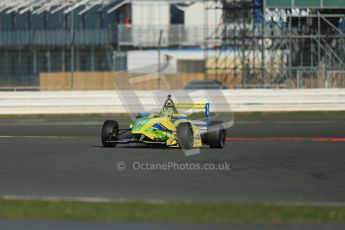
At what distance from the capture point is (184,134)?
59.7 feet

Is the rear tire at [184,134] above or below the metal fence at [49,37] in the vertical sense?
below

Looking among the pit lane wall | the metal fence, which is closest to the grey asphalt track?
the pit lane wall

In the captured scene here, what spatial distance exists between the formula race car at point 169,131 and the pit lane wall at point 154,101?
15.0m

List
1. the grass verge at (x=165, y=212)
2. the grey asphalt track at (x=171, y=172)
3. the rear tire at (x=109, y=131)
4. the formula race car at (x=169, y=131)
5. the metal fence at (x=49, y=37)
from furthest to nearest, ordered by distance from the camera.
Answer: the metal fence at (x=49, y=37)
the rear tire at (x=109, y=131)
the formula race car at (x=169, y=131)
the grey asphalt track at (x=171, y=172)
the grass verge at (x=165, y=212)

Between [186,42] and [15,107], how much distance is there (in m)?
29.5

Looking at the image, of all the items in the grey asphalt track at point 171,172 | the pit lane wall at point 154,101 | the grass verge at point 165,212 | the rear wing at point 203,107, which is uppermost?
the rear wing at point 203,107

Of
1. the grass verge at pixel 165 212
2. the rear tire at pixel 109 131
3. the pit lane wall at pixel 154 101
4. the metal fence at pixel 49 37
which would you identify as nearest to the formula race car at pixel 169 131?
the rear tire at pixel 109 131

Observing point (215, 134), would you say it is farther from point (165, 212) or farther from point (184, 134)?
point (165, 212)

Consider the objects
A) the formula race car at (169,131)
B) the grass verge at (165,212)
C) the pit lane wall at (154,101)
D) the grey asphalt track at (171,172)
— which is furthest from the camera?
the pit lane wall at (154,101)

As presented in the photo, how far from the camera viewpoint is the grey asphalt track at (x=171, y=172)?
39.9 ft

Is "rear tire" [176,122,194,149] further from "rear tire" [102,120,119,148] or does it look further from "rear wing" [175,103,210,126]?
"rear tire" [102,120,119,148]

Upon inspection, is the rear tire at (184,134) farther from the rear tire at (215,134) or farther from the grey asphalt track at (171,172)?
the rear tire at (215,134)

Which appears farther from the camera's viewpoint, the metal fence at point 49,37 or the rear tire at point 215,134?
the metal fence at point 49,37

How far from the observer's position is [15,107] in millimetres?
34594
